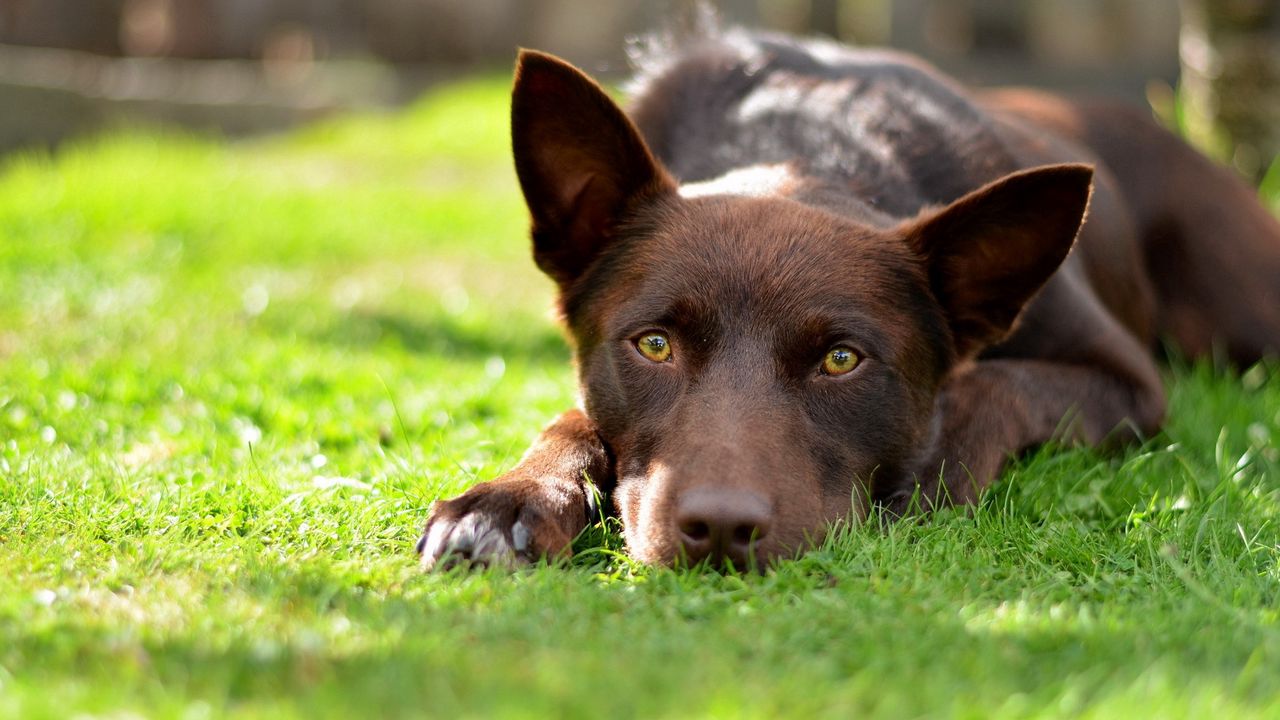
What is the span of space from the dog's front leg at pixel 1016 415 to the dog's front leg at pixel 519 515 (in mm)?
782

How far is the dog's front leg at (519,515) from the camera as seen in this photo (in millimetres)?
2631

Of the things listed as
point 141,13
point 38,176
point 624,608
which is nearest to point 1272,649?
point 624,608

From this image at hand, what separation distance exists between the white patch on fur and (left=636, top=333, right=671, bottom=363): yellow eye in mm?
508

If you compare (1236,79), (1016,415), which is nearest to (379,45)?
(1236,79)

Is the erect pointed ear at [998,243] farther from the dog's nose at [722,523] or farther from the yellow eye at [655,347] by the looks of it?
the dog's nose at [722,523]

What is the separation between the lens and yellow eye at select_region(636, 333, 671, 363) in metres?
2.95

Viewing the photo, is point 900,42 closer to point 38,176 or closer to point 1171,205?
point 1171,205

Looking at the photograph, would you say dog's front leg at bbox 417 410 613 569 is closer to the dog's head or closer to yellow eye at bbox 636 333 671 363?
the dog's head

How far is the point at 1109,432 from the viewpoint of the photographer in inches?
146

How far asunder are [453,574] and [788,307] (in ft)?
3.16

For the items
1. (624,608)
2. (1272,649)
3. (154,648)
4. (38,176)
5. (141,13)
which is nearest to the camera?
(154,648)

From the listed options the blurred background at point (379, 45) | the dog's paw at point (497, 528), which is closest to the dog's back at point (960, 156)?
the dog's paw at point (497, 528)

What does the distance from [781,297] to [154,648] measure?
1.53 m

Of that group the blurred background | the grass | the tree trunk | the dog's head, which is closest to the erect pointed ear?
the dog's head
